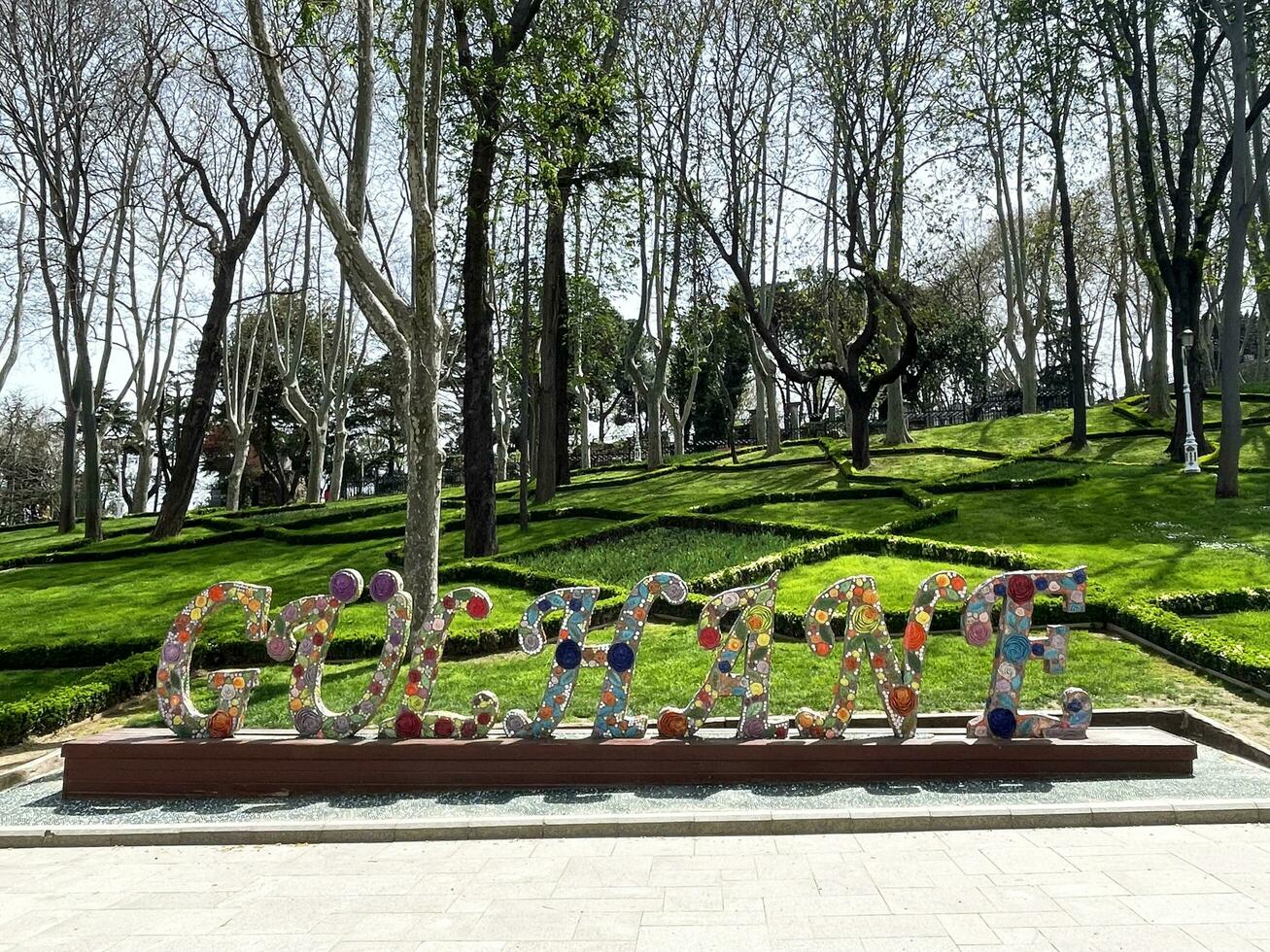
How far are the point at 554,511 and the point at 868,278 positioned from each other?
964 cm

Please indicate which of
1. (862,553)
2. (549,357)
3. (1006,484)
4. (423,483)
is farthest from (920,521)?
(549,357)

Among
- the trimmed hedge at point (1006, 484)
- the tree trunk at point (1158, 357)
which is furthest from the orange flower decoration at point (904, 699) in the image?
the tree trunk at point (1158, 357)

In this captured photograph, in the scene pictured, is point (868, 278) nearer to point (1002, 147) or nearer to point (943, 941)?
point (1002, 147)

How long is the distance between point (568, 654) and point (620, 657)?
41 cm

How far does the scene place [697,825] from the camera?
19.6ft

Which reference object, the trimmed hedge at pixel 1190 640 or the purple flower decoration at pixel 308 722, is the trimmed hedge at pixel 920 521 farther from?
the purple flower decoration at pixel 308 722

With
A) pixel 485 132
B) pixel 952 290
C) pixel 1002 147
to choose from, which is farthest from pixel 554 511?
pixel 952 290

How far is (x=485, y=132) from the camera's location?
1391 cm

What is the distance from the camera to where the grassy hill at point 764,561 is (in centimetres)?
963

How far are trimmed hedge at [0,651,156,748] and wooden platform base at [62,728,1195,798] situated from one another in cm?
246

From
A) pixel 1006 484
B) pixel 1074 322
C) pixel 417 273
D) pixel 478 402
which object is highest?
pixel 1074 322

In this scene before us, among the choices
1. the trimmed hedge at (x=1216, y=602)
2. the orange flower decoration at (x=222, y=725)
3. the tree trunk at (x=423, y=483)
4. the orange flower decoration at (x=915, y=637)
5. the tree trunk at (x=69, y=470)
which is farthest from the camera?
the tree trunk at (x=69, y=470)

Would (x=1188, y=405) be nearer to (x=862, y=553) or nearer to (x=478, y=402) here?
(x=862, y=553)

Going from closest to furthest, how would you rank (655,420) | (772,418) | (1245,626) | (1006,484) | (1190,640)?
(1190,640) < (1245,626) < (1006,484) < (772,418) < (655,420)
